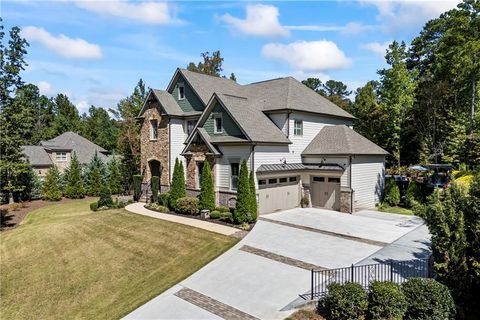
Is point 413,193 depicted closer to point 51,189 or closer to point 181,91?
point 181,91

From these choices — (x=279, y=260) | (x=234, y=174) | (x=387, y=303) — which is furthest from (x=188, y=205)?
(x=387, y=303)

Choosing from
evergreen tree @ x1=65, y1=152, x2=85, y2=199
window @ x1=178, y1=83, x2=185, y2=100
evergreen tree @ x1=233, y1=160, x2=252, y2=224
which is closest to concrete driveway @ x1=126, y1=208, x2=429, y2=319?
evergreen tree @ x1=233, y1=160, x2=252, y2=224

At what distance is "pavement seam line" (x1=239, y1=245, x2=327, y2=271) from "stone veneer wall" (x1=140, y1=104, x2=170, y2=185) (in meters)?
14.2

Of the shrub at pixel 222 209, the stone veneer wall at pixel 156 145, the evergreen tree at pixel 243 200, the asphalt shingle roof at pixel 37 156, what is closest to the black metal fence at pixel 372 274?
the evergreen tree at pixel 243 200

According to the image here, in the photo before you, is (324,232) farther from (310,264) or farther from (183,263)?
(183,263)

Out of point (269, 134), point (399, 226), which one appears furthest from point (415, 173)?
point (269, 134)

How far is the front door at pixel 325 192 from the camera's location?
22.7 m

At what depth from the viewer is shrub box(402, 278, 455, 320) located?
29.8 ft

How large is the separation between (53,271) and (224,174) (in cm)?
1131

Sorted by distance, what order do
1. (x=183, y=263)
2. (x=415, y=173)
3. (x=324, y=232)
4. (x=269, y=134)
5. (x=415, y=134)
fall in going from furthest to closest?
(x=415, y=134) → (x=415, y=173) → (x=269, y=134) → (x=324, y=232) → (x=183, y=263)

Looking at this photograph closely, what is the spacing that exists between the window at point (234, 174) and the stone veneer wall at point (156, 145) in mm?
7802

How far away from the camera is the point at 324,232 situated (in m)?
17.3

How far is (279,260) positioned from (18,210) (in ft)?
96.0

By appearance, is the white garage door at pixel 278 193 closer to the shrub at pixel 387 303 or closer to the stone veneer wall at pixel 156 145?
the stone veneer wall at pixel 156 145
